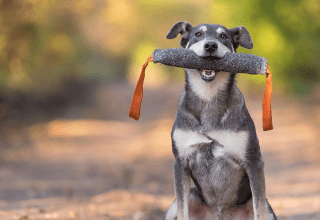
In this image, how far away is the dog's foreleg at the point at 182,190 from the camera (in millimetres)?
3873

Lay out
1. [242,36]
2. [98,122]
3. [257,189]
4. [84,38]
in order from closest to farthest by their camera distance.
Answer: [257,189] → [242,36] → [84,38] → [98,122]

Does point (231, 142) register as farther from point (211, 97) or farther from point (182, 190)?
point (182, 190)

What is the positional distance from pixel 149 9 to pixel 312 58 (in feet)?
97.9

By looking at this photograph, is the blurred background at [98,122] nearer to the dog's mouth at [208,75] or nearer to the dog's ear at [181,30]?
the dog's mouth at [208,75]

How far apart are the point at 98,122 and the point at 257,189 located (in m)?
14.1

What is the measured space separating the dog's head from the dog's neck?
6.2 inches

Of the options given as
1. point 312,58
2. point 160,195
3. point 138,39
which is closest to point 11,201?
point 160,195

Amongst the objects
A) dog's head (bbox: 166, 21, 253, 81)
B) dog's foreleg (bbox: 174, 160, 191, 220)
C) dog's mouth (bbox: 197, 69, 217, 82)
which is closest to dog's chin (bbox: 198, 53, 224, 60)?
dog's head (bbox: 166, 21, 253, 81)

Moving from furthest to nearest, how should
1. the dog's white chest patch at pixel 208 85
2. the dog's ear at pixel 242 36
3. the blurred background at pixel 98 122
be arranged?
1. the blurred background at pixel 98 122
2. the dog's ear at pixel 242 36
3. the dog's white chest patch at pixel 208 85

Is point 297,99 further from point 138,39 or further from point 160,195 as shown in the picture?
point 138,39

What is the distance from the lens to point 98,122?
56.7ft

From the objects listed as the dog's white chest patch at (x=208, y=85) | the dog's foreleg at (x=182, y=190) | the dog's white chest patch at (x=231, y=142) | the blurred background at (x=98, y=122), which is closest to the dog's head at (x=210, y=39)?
the dog's white chest patch at (x=208, y=85)

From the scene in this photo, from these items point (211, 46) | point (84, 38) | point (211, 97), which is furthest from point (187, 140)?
point (84, 38)

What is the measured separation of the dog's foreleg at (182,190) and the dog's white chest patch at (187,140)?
0.43ft
